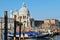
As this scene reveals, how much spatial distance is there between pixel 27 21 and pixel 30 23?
3.34 meters

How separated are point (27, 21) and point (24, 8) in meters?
4.45

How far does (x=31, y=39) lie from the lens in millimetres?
34344

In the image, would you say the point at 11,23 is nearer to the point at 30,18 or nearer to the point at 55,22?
the point at 30,18

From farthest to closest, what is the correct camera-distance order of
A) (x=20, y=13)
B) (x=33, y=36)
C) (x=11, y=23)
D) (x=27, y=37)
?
1. (x=20, y=13)
2. (x=11, y=23)
3. (x=33, y=36)
4. (x=27, y=37)

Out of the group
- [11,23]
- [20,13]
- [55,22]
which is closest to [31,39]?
[11,23]

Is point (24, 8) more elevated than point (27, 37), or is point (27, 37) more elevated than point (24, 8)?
→ point (24, 8)

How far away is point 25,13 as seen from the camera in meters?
86.1

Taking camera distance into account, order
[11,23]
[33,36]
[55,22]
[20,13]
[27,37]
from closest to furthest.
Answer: [27,37] < [33,36] < [11,23] < [20,13] < [55,22]

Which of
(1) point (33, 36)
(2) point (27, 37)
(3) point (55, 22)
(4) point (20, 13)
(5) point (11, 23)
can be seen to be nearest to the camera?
(2) point (27, 37)

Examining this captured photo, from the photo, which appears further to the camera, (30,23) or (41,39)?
(30,23)

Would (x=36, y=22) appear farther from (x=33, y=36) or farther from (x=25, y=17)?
(x=33, y=36)

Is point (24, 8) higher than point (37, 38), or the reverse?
point (24, 8)

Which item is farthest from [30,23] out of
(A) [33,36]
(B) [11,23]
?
(A) [33,36]

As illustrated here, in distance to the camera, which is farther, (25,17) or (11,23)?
(25,17)
